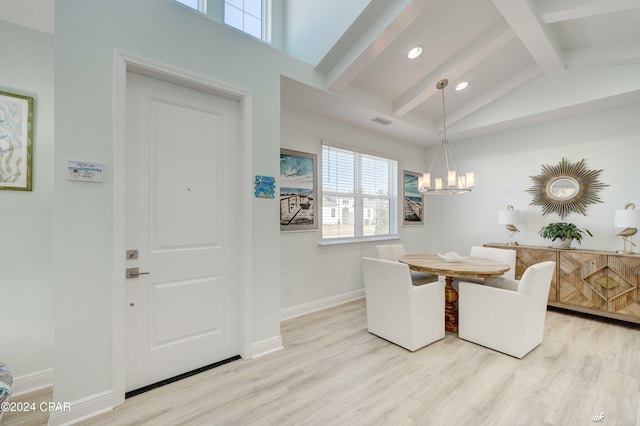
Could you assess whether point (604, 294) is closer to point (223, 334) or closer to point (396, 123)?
point (396, 123)

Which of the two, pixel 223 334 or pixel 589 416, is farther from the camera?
pixel 223 334

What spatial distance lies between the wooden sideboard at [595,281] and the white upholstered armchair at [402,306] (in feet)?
6.49

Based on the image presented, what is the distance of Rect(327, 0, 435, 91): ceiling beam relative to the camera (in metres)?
2.25

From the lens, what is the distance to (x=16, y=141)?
6.48ft

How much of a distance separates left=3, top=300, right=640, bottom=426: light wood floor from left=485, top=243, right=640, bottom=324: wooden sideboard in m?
0.42

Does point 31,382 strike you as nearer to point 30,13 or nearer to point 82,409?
point 82,409

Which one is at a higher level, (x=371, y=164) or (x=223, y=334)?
(x=371, y=164)

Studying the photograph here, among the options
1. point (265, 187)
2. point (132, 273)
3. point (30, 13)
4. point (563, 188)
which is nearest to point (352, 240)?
point (265, 187)

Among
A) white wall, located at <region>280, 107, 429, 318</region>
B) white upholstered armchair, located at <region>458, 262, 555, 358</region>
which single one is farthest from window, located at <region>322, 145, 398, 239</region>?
white upholstered armchair, located at <region>458, 262, 555, 358</region>

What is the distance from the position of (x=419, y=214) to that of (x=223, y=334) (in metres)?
4.08

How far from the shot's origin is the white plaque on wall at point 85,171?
169 cm

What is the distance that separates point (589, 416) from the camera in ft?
5.73

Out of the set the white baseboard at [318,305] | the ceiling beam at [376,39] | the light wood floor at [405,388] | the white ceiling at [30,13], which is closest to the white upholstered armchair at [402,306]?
the light wood floor at [405,388]

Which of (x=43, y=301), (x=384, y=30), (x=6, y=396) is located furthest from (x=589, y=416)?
(x=43, y=301)
